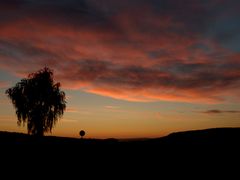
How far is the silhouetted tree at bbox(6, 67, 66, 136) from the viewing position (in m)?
37.9

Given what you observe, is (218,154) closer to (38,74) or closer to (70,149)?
(70,149)

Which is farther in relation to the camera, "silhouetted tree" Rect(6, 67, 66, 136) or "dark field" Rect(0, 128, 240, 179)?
"silhouetted tree" Rect(6, 67, 66, 136)

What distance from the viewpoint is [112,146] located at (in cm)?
1902

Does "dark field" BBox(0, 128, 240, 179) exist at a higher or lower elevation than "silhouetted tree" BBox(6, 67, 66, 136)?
lower

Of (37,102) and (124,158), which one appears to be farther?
(37,102)

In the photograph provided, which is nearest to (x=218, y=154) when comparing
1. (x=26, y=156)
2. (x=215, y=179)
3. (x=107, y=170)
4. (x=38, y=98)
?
(x=215, y=179)

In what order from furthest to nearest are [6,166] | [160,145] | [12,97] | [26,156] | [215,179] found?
[12,97], [160,145], [26,156], [6,166], [215,179]

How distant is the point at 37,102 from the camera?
3825 centimetres

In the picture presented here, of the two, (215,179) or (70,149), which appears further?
(70,149)

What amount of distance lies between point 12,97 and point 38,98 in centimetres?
327

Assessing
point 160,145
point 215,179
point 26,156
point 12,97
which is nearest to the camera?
point 215,179

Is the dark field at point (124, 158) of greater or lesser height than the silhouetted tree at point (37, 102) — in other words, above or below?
below

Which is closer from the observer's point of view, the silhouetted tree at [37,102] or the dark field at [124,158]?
the dark field at [124,158]

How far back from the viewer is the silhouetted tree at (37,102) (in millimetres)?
37906
